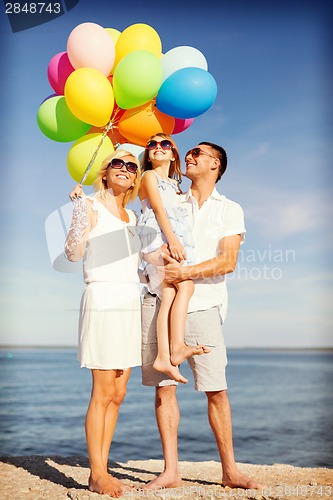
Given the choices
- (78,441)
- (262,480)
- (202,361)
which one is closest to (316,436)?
(78,441)

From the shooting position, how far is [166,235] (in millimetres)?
3186

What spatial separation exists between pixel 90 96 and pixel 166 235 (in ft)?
3.34

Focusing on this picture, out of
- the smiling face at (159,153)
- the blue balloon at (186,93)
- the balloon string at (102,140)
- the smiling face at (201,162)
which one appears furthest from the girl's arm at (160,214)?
the blue balloon at (186,93)

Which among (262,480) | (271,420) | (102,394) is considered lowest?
(271,420)

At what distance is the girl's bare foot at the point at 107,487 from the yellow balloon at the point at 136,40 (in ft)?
8.85

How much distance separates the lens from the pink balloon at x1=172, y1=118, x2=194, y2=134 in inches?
151

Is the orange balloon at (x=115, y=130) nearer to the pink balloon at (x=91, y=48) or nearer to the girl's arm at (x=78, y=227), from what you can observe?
the pink balloon at (x=91, y=48)

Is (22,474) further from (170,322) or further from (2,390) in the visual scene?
(2,390)

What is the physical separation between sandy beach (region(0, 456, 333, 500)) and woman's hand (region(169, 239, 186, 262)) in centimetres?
135

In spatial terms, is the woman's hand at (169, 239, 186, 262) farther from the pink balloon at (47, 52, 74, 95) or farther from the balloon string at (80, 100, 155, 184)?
the pink balloon at (47, 52, 74, 95)

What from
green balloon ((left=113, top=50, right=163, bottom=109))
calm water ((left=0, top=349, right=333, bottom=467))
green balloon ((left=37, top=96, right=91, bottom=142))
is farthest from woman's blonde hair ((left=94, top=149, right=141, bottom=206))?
calm water ((left=0, top=349, right=333, bottom=467))

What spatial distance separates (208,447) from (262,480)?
805 cm

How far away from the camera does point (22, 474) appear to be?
400 cm

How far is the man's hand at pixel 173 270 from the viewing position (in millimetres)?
3141
